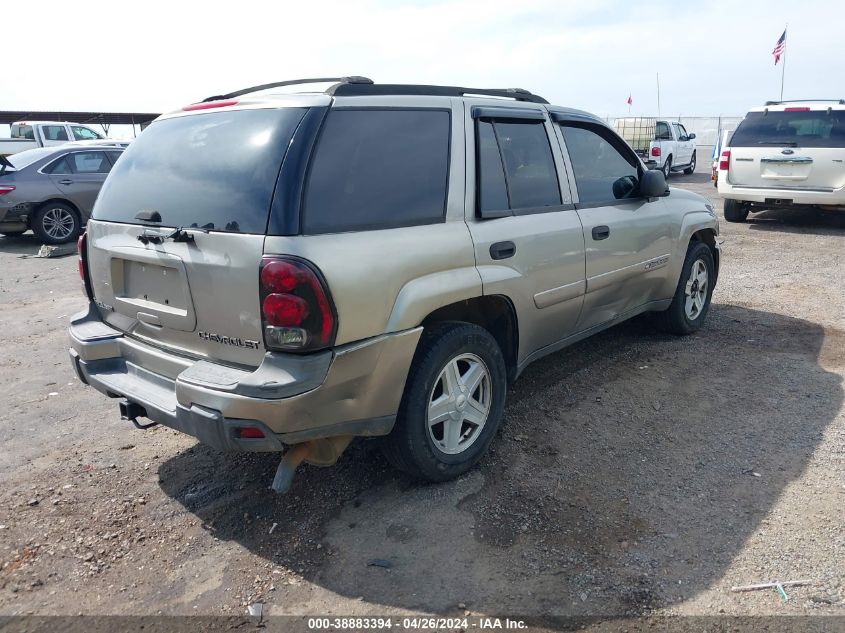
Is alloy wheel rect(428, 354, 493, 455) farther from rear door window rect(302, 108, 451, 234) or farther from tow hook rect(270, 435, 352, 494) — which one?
rear door window rect(302, 108, 451, 234)

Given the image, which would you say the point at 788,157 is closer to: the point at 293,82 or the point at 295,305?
the point at 293,82

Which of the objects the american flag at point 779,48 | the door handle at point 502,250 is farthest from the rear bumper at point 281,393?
the american flag at point 779,48

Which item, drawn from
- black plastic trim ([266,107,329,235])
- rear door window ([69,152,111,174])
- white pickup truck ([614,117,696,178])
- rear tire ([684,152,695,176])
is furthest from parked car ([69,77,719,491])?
rear tire ([684,152,695,176])

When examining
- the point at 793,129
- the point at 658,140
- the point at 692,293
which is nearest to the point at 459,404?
the point at 692,293

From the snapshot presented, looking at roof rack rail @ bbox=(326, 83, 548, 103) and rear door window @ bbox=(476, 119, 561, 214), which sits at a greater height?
roof rack rail @ bbox=(326, 83, 548, 103)

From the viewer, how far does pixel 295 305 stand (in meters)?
2.65

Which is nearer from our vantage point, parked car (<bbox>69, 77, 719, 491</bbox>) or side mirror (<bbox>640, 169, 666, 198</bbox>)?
parked car (<bbox>69, 77, 719, 491</bbox>)

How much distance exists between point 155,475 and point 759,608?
295 cm

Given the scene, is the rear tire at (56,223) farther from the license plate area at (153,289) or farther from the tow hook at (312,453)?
the tow hook at (312,453)

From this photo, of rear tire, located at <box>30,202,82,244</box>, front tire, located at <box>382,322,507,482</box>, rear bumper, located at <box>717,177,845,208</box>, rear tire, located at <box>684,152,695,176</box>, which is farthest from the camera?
rear tire, located at <box>684,152,695,176</box>

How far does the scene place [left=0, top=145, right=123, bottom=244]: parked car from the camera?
10766 mm

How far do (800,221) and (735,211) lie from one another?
45.8 inches

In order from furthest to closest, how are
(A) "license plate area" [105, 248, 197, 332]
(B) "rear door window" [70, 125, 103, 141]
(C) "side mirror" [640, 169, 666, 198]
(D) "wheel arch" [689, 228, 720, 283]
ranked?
(B) "rear door window" [70, 125, 103, 141], (D) "wheel arch" [689, 228, 720, 283], (C) "side mirror" [640, 169, 666, 198], (A) "license plate area" [105, 248, 197, 332]

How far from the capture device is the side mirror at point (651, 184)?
188 inches
